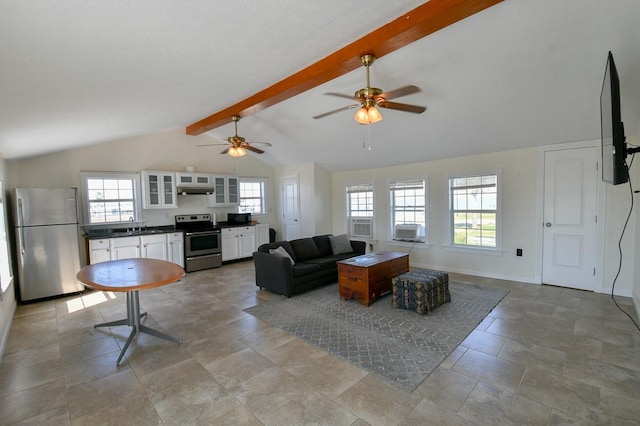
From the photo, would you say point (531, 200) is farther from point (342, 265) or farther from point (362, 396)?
point (362, 396)

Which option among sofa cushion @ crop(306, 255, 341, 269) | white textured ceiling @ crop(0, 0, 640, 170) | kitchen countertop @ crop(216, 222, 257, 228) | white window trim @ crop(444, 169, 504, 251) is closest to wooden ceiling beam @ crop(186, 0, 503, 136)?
white textured ceiling @ crop(0, 0, 640, 170)

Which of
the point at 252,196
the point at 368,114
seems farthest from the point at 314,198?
the point at 368,114

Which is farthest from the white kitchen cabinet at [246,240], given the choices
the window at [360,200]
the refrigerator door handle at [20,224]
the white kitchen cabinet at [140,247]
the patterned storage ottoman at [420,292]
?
the patterned storage ottoman at [420,292]

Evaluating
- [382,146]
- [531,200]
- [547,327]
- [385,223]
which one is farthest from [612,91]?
[385,223]

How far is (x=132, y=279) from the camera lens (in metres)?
2.88

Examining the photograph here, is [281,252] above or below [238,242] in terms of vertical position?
above

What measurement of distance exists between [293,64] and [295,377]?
2821mm

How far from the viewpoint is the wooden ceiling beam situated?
2.06 meters

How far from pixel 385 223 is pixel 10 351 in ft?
19.7

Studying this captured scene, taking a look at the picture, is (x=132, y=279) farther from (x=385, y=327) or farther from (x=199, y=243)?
(x=199, y=243)

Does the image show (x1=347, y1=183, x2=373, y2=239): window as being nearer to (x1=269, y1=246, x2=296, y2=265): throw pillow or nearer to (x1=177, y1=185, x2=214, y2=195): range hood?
(x1=269, y1=246, x2=296, y2=265): throw pillow

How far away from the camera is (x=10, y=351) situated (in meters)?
3.01

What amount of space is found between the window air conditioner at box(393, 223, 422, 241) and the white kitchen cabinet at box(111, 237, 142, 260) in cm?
508

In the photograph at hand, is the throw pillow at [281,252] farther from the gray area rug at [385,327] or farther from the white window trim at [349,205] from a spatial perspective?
the white window trim at [349,205]
